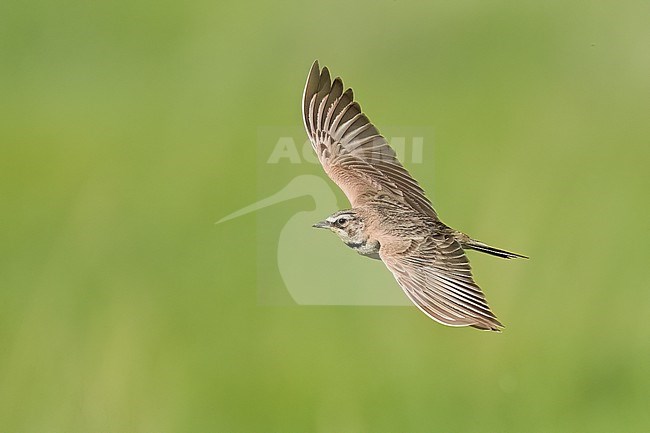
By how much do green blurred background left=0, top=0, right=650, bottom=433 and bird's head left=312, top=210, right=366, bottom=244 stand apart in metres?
1.27

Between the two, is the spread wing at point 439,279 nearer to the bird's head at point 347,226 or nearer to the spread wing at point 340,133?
the bird's head at point 347,226

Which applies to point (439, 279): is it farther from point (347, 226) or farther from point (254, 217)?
point (254, 217)

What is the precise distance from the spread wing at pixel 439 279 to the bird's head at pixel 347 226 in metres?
0.19

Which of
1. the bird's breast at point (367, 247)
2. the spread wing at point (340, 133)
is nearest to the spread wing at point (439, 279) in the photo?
the bird's breast at point (367, 247)

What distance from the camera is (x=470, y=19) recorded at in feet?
31.2

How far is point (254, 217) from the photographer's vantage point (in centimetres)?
735

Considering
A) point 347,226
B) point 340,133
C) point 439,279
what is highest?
point 340,133

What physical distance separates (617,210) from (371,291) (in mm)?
2268

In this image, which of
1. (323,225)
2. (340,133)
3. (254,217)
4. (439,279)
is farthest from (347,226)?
(254,217)

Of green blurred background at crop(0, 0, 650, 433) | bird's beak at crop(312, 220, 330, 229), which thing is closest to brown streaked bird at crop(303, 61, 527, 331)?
bird's beak at crop(312, 220, 330, 229)

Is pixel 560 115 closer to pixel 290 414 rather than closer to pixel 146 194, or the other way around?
pixel 146 194

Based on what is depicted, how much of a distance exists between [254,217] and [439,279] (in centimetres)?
330

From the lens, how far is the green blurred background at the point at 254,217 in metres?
5.89

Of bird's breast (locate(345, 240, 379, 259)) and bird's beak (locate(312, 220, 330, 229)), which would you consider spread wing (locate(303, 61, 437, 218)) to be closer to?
bird's beak (locate(312, 220, 330, 229))
